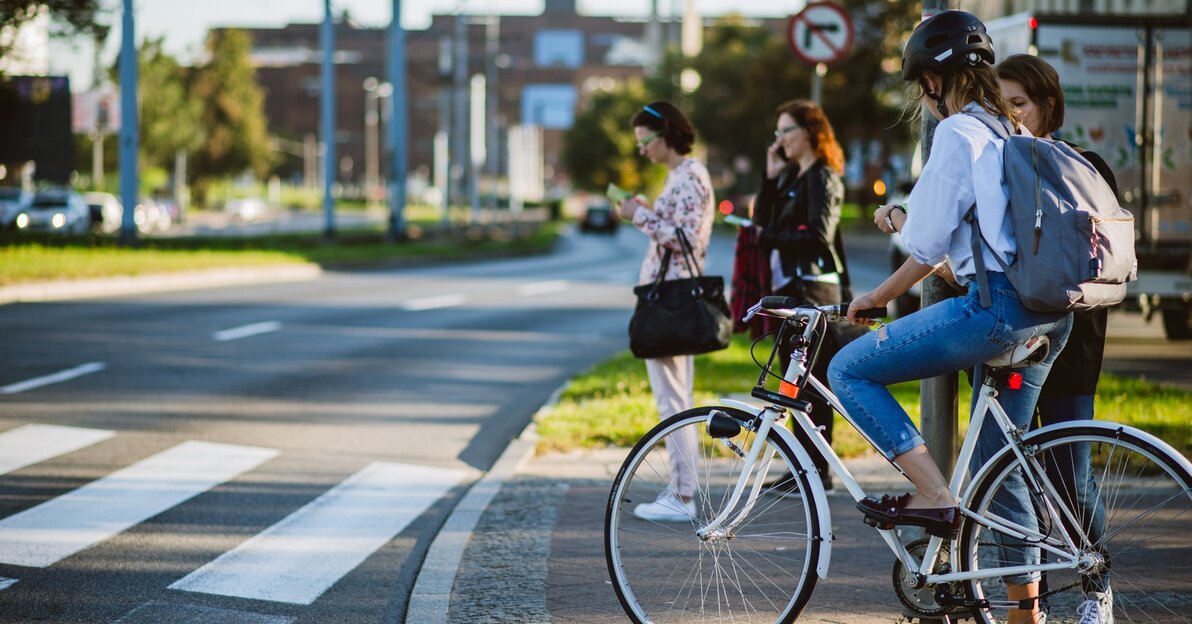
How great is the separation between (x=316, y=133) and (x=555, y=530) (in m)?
129

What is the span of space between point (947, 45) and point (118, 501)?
4.59 m

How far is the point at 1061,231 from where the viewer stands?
3873 millimetres

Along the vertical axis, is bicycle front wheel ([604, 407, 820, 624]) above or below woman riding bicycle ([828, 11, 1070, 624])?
below

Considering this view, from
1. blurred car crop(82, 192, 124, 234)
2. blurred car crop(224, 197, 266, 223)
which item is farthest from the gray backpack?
blurred car crop(224, 197, 266, 223)

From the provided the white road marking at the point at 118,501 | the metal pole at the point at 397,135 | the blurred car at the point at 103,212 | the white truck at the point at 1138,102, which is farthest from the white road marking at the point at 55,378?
the blurred car at the point at 103,212

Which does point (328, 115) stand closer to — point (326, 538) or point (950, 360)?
point (326, 538)

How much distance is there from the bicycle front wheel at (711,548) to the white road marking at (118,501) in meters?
2.51

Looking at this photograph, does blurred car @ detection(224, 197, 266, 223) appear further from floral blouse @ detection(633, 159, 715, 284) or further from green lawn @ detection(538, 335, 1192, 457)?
floral blouse @ detection(633, 159, 715, 284)

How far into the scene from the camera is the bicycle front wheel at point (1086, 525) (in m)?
4.03

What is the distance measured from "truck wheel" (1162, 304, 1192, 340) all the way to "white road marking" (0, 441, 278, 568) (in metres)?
11.1

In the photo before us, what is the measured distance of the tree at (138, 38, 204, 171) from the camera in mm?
72625

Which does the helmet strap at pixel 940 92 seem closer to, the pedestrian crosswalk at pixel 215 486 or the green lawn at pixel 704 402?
the pedestrian crosswalk at pixel 215 486

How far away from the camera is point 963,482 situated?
4.26 meters

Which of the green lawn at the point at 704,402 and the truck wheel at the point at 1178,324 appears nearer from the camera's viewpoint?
the green lawn at the point at 704,402
